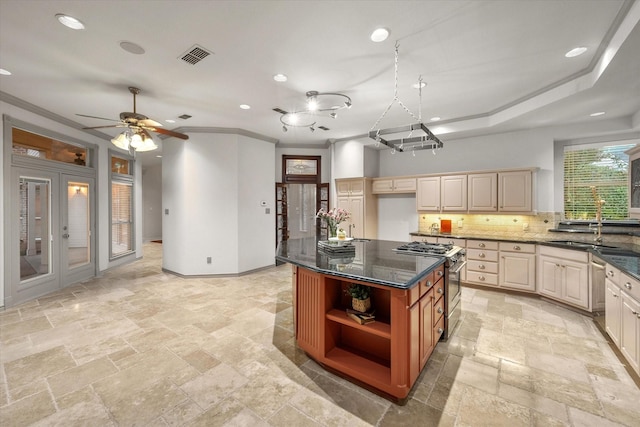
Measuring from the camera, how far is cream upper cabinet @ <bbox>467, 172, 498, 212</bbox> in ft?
15.3

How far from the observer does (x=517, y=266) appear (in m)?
4.32

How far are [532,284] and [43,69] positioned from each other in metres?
7.01

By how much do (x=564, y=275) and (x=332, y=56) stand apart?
421 cm

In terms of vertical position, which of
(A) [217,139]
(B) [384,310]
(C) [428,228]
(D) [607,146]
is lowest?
(B) [384,310]

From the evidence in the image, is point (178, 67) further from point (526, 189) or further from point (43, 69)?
point (526, 189)

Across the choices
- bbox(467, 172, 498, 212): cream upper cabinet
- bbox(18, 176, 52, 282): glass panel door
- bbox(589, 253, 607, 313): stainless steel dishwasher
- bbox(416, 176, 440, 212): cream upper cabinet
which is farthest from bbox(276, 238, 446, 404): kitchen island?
bbox(18, 176, 52, 282): glass panel door

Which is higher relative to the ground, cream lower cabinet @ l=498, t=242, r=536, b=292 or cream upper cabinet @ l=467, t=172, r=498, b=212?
cream upper cabinet @ l=467, t=172, r=498, b=212

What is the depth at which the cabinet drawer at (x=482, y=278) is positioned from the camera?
4.52 m

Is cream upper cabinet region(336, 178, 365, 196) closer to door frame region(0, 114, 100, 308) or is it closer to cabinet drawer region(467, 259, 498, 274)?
cabinet drawer region(467, 259, 498, 274)

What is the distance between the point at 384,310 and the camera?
238cm

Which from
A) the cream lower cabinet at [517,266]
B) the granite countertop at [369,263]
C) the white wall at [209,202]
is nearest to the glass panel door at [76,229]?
the white wall at [209,202]

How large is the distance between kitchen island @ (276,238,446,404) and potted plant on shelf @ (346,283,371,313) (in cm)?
10

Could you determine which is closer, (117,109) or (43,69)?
(43,69)

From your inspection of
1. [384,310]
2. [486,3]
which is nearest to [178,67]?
[486,3]
